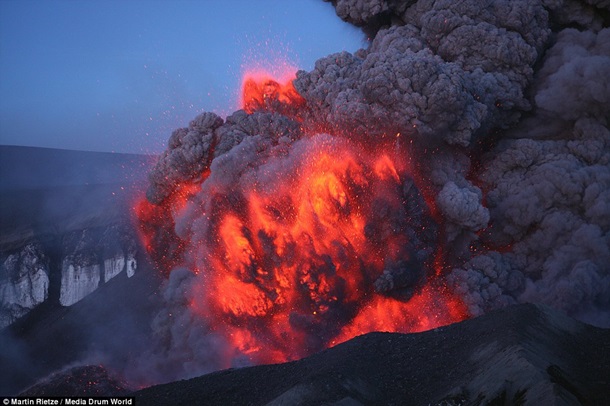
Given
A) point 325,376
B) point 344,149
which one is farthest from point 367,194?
point 325,376

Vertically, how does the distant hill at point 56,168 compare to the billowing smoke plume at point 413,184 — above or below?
above

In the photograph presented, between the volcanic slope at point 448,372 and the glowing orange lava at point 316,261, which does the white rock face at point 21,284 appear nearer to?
the glowing orange lava at point 316,261

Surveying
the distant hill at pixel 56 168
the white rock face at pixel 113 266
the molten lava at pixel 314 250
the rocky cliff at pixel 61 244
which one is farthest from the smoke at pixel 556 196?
the distant hill at pixel 56 168

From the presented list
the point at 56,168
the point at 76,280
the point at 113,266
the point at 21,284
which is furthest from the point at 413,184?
the point at 56,168

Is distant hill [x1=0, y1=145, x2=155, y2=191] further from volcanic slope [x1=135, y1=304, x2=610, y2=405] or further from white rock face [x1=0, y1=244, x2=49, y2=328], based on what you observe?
volcanic slope [x1=135, y1=304, x2=610, y2=405]

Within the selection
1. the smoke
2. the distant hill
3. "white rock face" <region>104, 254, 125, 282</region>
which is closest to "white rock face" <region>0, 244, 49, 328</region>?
"white rock face" <region>104, 254, 125, 282</region>

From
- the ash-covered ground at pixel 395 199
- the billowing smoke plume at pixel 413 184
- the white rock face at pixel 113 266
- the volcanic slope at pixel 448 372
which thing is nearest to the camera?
the volcanic slope at pixel 448 372

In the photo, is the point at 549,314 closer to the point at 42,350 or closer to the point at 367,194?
the point at 367,194
